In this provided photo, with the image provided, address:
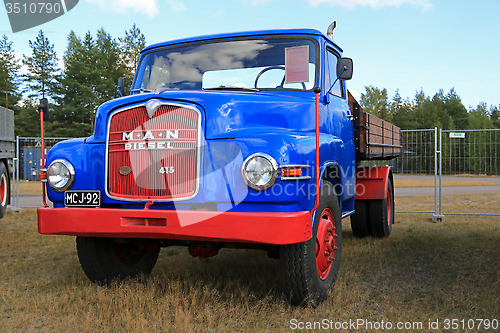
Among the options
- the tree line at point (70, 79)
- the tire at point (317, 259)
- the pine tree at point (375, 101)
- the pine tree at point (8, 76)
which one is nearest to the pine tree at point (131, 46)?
the tree line at point (70, 79)

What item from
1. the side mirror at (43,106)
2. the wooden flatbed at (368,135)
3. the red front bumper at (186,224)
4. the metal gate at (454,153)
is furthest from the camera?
the metal gate at (454,153)

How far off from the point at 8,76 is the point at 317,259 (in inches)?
1872

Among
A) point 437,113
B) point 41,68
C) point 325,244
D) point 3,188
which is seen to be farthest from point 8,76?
point 437,113

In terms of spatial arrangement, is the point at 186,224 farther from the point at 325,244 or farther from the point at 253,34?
the point at 253,34

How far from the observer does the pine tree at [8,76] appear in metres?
43.0

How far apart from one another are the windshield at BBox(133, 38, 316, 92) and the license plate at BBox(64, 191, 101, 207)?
4.70ft

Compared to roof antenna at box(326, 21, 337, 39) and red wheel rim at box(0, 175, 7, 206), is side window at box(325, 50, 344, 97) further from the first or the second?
red wheel rim at box(0, 175, 7, 206)

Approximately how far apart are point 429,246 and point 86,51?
41.3 m

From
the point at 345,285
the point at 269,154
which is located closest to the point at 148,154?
the point at 269,154

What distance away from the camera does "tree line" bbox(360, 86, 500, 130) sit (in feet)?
207

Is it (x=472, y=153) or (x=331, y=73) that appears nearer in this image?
(x=331, y=73)

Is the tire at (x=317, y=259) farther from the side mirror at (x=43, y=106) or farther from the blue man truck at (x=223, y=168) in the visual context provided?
the side mirror at (x=43, y=106)

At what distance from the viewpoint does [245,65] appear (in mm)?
4410

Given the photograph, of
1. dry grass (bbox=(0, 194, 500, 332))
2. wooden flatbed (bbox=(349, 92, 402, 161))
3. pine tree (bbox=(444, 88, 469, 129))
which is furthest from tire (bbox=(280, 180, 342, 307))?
pine tree (bbox=(444, 88, 469, 129))
